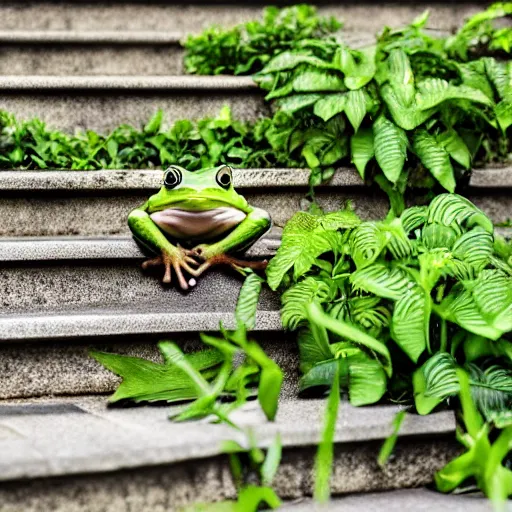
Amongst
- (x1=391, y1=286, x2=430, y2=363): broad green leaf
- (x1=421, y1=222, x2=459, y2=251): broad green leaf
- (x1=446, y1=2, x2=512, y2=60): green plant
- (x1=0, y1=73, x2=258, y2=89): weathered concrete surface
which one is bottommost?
(x1=391, y1=286, x2=430, y2=363): broad green leaf

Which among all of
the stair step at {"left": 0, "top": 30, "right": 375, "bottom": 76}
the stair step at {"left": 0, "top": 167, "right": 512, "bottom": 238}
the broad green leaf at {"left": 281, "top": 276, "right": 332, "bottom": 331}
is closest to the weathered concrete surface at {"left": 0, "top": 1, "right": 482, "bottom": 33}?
the stair step at {"left": 0, "top": 30, "right": 375, "bottom": 76}

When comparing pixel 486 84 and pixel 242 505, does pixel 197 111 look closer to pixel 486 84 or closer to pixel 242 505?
pixel 486 84

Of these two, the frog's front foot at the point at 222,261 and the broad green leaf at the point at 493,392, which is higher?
the frog's front foot at the point at 222,261

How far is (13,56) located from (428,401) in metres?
2.30

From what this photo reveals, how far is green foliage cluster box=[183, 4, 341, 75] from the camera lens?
300cm

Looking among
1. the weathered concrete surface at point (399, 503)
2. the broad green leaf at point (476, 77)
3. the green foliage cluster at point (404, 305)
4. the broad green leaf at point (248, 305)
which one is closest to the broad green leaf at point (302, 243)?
the green foliage cluster at point (404, 305)

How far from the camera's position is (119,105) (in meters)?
2.81

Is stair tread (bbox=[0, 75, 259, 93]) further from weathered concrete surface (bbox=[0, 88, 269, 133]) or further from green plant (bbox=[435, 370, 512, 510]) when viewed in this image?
green plant (bbox=[435, 370, 512, 510])

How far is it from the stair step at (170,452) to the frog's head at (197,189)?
609 millimetres

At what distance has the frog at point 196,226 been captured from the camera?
2.03 metres

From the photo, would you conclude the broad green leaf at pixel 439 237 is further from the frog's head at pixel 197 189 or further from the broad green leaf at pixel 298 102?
the broad green leaf at pixel 298 102

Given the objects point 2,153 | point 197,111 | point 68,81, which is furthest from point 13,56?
point 197,111

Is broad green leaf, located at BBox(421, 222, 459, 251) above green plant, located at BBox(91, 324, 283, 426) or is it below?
above

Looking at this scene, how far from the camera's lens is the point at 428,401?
5.37 feet
